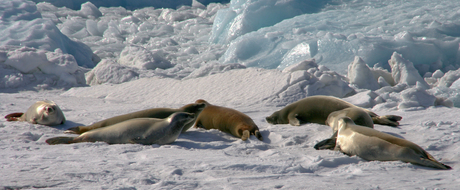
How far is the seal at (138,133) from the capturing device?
290cm

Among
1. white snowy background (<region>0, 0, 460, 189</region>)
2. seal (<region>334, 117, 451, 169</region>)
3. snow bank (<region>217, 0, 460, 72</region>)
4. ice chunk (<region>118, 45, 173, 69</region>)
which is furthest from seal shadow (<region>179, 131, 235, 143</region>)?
snow bank (<region>217, 0, 460, 72</region>)

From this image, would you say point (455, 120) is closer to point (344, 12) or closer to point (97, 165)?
point (97, 165)

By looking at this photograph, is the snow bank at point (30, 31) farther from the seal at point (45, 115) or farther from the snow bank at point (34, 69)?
the seal at point (45, 115)

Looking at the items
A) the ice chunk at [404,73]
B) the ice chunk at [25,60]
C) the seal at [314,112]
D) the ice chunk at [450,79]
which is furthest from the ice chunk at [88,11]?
the seal at [314,112]

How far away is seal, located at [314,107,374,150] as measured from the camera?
9.20 ft

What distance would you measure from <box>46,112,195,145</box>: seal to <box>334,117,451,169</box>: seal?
1.31 meters

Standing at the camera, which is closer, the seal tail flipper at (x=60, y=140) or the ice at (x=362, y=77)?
the seal tail flipper at (x=60, y=140)

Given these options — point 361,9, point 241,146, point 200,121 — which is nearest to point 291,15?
point 361,9

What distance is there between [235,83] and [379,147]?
391 cm

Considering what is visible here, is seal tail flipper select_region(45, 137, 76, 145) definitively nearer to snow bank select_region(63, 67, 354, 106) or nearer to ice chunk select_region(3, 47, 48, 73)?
snow bank select_region(63, 67, 354, 106)

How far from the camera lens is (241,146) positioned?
9.39 ft

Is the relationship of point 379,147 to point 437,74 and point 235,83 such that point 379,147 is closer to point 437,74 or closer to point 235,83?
point 235,83

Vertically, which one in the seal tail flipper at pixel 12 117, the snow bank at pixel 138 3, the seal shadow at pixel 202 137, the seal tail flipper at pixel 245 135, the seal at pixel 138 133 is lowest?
the seal tail flipper at pixel 12 117

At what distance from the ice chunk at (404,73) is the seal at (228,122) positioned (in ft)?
16.5
